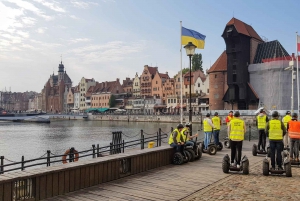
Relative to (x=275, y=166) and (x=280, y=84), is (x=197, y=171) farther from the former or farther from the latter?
(x=280, y=84)

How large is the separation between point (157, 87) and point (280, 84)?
165 feet

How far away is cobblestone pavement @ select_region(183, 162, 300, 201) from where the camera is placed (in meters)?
7.67

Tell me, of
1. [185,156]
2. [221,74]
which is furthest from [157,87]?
[185,156]

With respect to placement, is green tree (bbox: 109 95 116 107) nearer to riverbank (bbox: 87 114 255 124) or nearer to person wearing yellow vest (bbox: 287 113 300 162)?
riverbank (bbox: 87 114 255 124)

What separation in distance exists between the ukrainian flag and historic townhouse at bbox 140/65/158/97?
97227 millimetres

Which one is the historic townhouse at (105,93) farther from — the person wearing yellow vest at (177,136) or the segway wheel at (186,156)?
the person wearing yellow vest at (177,136)

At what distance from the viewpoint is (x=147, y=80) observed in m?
120

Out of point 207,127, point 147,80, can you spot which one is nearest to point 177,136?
point 207,127

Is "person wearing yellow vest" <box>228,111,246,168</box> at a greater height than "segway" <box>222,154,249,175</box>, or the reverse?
"person wearing yellow vest" <box>228,111,246,168</box>

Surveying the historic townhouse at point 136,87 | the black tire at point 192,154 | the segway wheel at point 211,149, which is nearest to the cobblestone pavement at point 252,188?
the black tire at point 192,154

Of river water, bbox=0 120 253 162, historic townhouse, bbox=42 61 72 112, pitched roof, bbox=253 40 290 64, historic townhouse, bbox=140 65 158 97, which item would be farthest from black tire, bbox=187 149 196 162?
historic townhouse, bbox=42 61 72 112

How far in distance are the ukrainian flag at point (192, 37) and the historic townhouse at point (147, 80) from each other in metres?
97.2

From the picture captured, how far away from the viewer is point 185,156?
12891 millimetres

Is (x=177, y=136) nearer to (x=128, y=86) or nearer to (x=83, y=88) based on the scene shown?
(x=128, y=86)
